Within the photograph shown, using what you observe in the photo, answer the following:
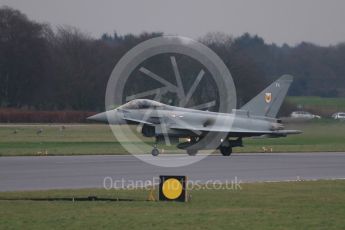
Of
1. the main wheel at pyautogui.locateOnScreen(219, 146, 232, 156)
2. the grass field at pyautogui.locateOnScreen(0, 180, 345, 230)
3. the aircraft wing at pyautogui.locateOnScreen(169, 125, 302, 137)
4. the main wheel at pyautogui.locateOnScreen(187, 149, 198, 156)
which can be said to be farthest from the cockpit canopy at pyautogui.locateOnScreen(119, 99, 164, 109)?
the grass field at pyautogui.locateOnScreen(0, 180, 345, 230)

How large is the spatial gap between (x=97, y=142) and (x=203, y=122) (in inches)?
350

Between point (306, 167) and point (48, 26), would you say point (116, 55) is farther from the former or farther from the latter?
point (306, 167)

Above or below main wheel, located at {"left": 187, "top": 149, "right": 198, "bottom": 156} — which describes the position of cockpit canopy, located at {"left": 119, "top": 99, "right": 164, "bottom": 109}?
above

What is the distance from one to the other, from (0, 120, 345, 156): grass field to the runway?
367 cm

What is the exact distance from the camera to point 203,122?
35.2 metres

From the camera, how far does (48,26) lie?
86.1 meters

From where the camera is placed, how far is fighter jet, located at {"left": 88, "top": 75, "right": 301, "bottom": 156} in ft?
113

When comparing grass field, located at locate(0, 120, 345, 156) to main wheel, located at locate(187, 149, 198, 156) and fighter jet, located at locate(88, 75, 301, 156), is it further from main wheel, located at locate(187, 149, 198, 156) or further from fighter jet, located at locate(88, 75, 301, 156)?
main wheel, located at locate(187, 149, 198, 156)

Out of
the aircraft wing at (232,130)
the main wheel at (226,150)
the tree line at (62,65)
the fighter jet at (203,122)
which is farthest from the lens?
the tree line at (62,65)

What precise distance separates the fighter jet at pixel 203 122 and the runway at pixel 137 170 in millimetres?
1735

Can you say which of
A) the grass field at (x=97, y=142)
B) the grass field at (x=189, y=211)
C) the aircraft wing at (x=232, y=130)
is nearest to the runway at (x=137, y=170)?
the aircraft wing at (x=232, y=130)

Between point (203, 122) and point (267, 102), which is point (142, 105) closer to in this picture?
point (203, 122)

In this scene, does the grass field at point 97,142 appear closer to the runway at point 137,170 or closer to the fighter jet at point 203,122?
the fighter jet at point 203,122

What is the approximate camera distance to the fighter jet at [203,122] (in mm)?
34375
